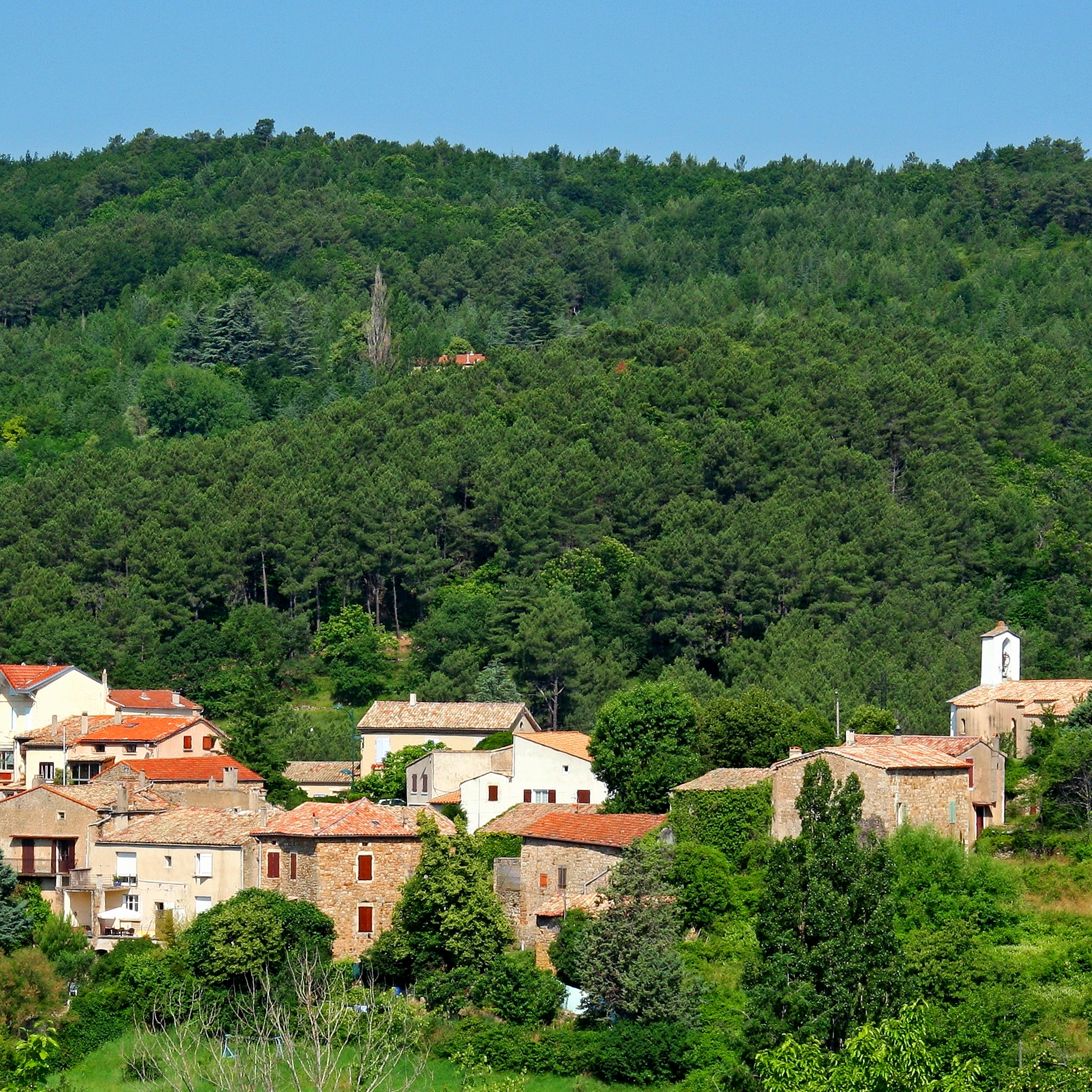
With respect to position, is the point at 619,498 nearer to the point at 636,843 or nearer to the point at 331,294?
the point at 636,843

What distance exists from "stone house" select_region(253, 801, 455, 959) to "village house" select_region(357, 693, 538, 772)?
1679cm

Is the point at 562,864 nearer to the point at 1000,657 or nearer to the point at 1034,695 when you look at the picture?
the point at 1034,695

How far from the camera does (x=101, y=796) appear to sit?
5747cm

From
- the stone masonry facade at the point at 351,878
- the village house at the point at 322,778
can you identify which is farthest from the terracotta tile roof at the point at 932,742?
the village house at the point at 322,778

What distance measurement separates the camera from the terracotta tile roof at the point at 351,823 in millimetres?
49688

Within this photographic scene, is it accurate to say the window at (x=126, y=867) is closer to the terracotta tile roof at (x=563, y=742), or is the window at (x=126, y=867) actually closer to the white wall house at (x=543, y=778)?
the white wall house at (x=543, y=778)

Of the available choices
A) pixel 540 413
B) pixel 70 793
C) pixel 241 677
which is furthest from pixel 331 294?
pixel 70 793

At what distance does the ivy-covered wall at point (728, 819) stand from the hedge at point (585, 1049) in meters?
6.60

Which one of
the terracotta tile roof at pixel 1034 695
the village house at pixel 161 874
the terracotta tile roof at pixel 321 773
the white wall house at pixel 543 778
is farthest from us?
the terracotta tile roof at pixel 321 773

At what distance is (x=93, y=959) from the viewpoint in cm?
5019

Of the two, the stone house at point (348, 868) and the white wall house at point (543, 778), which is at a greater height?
the white wall house at point (543, 778)

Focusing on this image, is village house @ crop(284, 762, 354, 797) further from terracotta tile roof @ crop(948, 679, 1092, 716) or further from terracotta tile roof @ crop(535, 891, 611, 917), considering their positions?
terracotta tile roof @ crop(948, 679, 1092, 716)

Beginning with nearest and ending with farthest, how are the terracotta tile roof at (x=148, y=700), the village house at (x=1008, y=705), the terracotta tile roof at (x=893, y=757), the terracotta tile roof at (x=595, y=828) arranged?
the terracotta tile roof at (x=893, y=757) → the terracotta tile roof at (x=595, y=828) → the village house at (x=1008, y=705) → the terracotta tile roof at (x=148, y=700)

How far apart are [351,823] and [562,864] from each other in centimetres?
520
